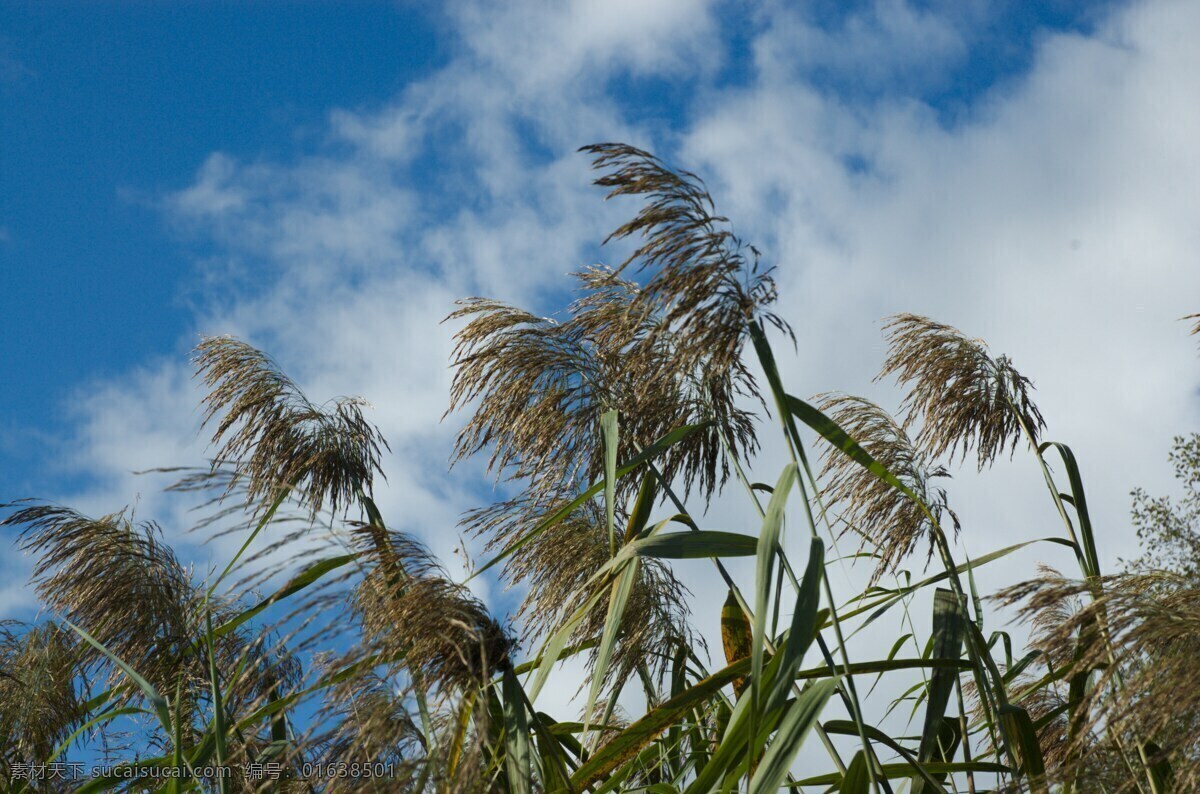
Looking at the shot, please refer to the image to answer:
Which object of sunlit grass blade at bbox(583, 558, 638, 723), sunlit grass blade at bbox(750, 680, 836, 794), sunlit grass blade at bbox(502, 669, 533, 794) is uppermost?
sunlit grass blade at bbox(583, 558, 638, 723)

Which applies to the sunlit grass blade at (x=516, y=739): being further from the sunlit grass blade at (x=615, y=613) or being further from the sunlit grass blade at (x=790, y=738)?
the sunlit grass blade at (x=790, y=738)

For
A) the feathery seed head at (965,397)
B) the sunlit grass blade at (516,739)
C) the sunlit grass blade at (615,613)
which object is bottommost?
the sunlit grass blade at (516,739)

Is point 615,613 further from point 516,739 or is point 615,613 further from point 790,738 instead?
point 790,738

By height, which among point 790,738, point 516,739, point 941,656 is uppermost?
point 941,656

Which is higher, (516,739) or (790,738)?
(516,739)

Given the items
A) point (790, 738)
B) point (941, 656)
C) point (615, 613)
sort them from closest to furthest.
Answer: point (790, 738) → point (615, 613) → point (941, 656)

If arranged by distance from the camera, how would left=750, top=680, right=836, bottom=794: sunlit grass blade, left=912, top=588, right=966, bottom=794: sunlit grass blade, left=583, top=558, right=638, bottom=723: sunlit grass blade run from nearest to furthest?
1. left=750, top=680, right=836, bottom=794: sunlit grass blade
2. left=583, top=558, right=638, bottom=723: sunlit grass blade
3. left=912, top=588, right=966, bottom=794: sunlit grass blade

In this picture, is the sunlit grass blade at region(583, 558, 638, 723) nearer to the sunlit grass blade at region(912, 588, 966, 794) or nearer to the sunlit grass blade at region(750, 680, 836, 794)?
the sunlit grass blade at region(750, 680, 836, 794)

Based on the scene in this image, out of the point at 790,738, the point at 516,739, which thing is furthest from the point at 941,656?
the point at 516,739

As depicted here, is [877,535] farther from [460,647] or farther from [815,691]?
[460,647]

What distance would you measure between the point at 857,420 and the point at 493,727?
196 centimetres

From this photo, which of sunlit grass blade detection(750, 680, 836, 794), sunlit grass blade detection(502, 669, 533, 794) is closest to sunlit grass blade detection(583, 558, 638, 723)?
sunlit grass blade detection(502, 669, 533, 794)

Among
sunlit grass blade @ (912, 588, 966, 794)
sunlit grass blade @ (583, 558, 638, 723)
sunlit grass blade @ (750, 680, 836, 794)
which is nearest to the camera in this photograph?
sunlit grass blade @ (750, 680, 836, 794)

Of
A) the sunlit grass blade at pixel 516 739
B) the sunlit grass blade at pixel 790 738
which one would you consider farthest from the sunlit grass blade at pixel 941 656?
the sunlit grass blade at pixel 516 739
